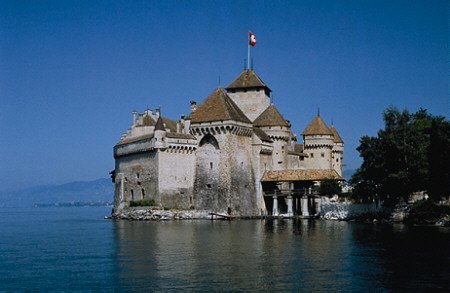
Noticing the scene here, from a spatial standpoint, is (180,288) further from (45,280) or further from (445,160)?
(445,160)

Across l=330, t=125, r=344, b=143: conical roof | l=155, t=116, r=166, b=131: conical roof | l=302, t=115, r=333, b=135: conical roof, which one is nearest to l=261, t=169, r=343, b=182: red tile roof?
l=302, t=115, r=333, b=135: conical roof

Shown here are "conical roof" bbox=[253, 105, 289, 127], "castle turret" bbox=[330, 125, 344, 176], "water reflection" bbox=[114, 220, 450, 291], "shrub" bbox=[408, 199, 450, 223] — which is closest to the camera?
"water reflection" bbox=[114, 220, 450, 291]

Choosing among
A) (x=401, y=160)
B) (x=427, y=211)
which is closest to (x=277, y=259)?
(x=427, y=211)

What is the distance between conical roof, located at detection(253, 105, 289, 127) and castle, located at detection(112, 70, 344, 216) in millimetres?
122

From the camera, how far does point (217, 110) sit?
70.6 m

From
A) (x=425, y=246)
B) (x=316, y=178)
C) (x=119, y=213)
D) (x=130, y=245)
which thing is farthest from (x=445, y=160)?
(x=119, y=213)

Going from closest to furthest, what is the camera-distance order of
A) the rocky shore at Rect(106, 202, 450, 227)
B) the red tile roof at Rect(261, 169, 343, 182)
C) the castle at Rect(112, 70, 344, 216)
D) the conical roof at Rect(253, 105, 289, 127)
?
the rocky shore at Rect(106, 202, 450, 227), the castle at Rect(112, 70, 344, 216), the red tile roof at Rect(261, 169, 343, 182), the conical roof at Rect(253, 105, 289, 127)

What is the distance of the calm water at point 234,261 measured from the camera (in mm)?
26906

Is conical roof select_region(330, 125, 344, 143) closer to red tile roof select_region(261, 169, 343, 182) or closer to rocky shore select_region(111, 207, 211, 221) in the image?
red tile roof select_region(261, 169, 343, 182)

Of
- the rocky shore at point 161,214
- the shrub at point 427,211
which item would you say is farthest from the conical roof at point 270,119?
the shrub at point 427,211

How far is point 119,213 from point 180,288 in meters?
48.1

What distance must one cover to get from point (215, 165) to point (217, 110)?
624cm

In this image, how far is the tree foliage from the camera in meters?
52.9

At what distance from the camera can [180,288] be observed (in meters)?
25.6
